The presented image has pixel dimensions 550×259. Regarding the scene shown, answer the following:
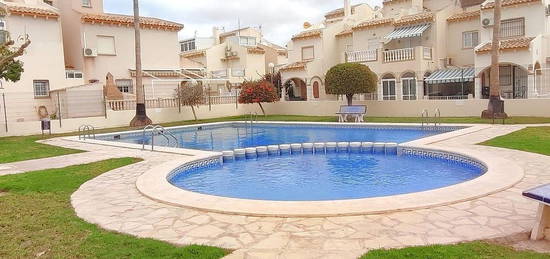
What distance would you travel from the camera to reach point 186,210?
27.0 feet

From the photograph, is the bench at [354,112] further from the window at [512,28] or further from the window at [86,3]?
the window at [86,3]

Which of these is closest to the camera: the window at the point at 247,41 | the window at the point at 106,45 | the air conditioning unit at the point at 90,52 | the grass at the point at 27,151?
the grass at the point at 27,151

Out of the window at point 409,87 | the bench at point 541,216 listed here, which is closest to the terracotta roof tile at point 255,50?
the window at point 409,87

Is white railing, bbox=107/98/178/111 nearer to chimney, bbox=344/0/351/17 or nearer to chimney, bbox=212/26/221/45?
chimney, bbox=344/0/351/17

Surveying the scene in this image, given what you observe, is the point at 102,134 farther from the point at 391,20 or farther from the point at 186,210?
the point at 391,20

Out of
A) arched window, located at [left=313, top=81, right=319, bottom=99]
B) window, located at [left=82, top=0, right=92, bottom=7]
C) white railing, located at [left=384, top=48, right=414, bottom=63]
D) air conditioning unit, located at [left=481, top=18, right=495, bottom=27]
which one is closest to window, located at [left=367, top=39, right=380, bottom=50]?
white railing, located at [left=384, top=48, right=414, bottom=63]

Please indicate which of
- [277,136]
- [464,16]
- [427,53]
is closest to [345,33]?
[427,53]

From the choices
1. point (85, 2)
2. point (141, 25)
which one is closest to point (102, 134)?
point (141, 25)

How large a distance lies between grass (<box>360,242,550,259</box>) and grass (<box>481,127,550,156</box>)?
8.83 meters

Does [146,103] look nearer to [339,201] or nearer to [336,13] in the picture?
[336,13]

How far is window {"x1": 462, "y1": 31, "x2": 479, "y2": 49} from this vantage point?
35.5 m

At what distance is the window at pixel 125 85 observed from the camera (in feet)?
130

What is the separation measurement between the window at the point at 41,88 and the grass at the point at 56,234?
26.8 meters

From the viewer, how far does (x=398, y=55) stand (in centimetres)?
3638
